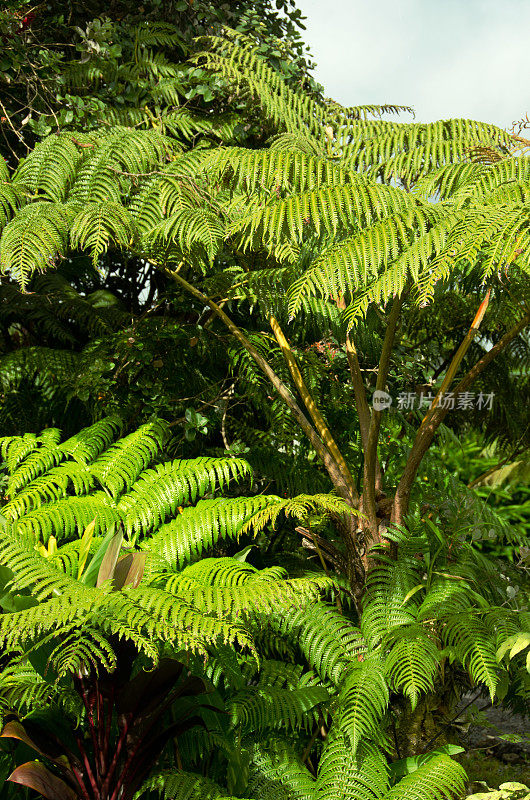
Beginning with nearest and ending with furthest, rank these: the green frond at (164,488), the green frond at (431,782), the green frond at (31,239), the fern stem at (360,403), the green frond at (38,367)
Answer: the green frond at (431,782) < the green frond at (31,239) < the green frond at (164,488) < the fern stem at (360,403) < the green frond at (38,367)

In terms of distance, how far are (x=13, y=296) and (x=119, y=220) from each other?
39.3 inches

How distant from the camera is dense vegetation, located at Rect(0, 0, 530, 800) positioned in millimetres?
1584

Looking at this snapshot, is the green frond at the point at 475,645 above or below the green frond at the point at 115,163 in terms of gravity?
below

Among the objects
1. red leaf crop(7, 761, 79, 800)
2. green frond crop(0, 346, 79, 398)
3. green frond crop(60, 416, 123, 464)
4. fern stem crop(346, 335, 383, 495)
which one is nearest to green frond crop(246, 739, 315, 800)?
red leaf crop(7, 761, 79, 800)

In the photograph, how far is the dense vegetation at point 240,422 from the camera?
1584 millimetres

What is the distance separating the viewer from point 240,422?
2.85 m

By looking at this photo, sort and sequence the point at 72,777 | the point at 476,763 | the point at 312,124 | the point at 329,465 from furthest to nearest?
1. the point at 312,124
2. the point at 476,763
3. the point at 329,465
4. the point at 72,777

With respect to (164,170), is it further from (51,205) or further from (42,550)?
(42,550)

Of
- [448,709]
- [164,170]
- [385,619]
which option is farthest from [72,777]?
[164,170]

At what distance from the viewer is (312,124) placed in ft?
9.04

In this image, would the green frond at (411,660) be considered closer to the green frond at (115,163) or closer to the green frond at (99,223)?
the green frond at (99,223)

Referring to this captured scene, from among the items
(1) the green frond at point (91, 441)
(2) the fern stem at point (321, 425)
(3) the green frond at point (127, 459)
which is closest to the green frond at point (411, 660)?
(2) the fern stem at point (321, 425)

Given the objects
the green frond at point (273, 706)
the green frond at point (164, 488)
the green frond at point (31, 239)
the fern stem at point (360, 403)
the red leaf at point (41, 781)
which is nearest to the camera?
the red leaf at point (41, 781)

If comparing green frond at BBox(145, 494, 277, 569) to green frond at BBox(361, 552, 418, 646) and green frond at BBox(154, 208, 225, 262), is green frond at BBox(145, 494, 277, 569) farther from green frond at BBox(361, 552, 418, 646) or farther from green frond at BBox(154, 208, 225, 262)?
green frond at BBox(154, 208, 225, 262)
